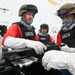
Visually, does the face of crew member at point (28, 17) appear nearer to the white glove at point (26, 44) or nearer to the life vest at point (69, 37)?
the life vest at point (69, 37)

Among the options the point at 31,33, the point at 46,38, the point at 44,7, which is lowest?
the point at 46,38

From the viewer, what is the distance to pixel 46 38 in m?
2.63

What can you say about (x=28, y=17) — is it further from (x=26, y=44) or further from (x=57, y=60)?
(x=57, y=60)

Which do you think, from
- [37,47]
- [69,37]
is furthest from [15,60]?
[69,37]

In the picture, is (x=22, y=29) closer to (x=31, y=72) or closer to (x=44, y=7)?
(x=31, y=72)

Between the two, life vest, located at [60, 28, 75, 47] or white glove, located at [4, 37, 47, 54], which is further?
life vest, located at [60, 28, 75, 47]

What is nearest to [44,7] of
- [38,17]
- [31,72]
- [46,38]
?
[38,17]

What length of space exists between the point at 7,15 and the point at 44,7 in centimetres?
77

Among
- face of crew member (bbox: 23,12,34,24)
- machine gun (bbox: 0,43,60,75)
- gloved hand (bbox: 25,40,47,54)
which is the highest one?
face of crew member (bbox: 23,12,34,24)

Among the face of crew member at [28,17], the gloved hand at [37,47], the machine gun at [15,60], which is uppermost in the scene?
the face of crew member at [28,17]

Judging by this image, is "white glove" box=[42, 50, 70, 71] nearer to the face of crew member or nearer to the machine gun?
the machine gun

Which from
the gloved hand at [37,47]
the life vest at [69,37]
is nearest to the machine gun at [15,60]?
the gloved hand at [37,47]

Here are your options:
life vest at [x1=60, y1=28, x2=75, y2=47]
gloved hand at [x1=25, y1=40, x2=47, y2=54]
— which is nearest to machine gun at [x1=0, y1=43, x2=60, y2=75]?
gloved hand at [x1=25, y1=40, x2=47, y2=54]

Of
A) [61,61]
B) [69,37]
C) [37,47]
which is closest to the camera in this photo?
[61,61]
